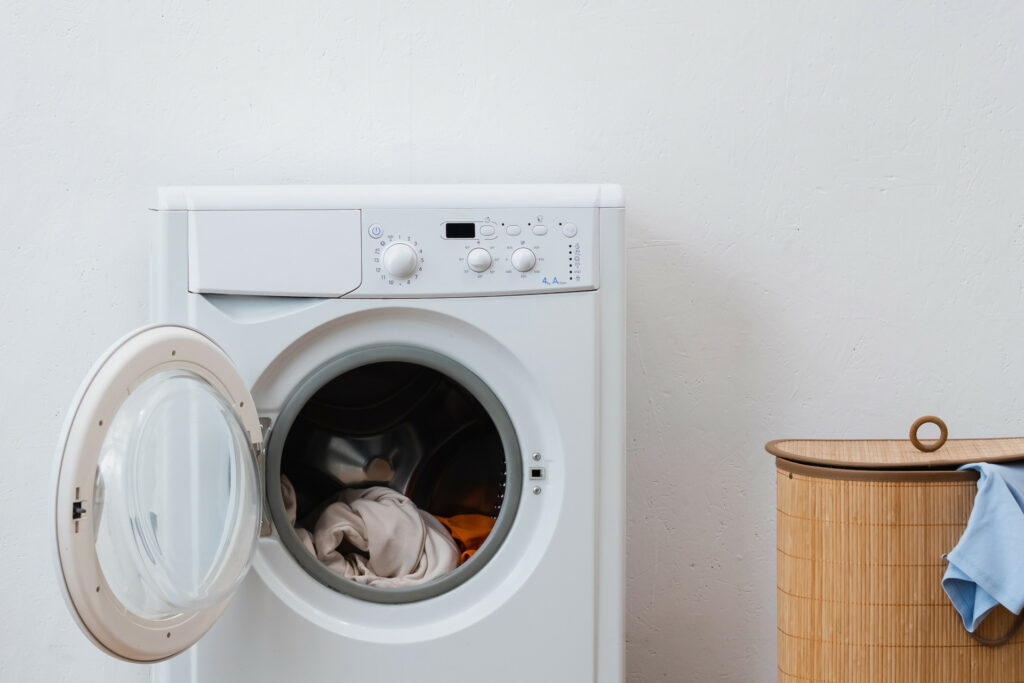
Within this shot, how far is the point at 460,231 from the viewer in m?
1.22

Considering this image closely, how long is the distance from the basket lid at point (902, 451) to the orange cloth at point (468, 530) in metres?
0.45

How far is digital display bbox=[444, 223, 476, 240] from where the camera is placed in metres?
1.22

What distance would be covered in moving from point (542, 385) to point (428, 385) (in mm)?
259

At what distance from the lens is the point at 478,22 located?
5.14 feet

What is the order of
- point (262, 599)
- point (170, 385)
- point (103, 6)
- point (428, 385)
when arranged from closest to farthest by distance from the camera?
point (170, 385), point (262, 599), point (428, 385), point (103, 6)

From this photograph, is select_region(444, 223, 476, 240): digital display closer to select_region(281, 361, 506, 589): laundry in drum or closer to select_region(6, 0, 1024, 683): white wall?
select_region(281, 361, 506, 589): laundry in drum

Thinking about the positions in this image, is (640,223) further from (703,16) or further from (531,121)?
(703,16)

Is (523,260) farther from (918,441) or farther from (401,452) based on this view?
(918,441)

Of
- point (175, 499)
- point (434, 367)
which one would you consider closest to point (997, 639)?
point (434, 367)

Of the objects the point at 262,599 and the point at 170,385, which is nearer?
the point at 170,385

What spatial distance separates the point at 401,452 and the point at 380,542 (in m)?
0.18

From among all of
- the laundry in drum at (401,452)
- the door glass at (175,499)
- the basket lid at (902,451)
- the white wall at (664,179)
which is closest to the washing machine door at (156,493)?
the door glass at (175,499)

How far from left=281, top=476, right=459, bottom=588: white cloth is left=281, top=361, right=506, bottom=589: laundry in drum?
0.02 metres

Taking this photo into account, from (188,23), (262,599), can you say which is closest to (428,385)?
(262,599)
